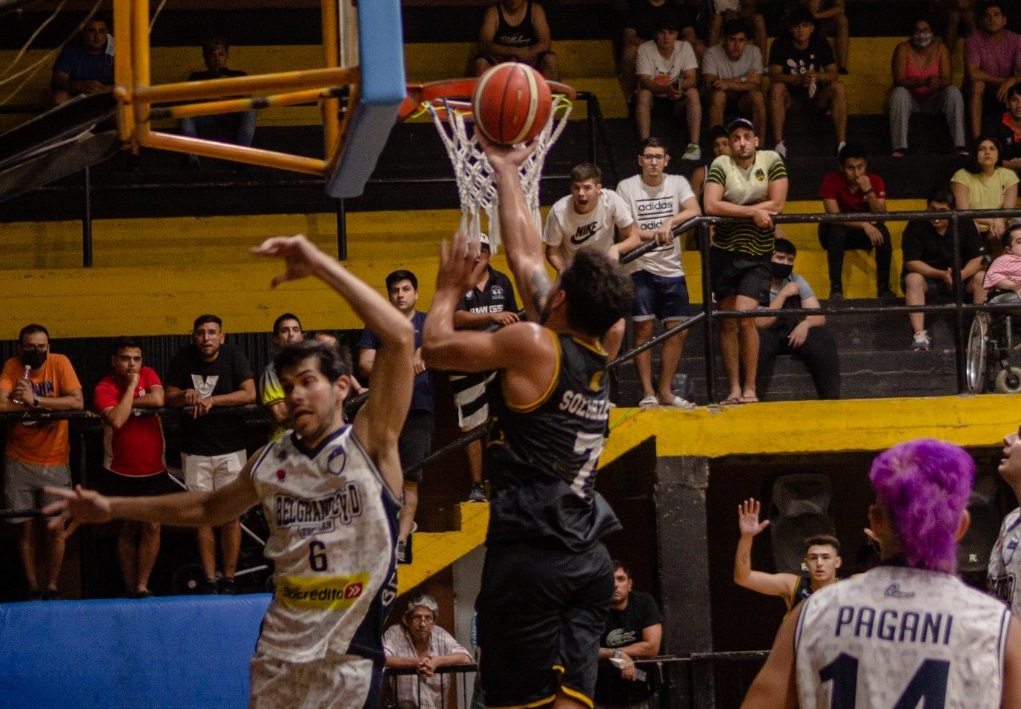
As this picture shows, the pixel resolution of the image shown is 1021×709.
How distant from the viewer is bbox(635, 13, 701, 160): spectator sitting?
44.3 feet

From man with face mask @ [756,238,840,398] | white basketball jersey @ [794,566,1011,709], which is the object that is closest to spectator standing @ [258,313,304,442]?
man with face mask @ [756,238,840,398]

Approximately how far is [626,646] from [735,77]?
21.4 feet

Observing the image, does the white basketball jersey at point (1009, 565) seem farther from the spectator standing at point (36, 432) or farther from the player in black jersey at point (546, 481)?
the spectator standing at point (36, 432)

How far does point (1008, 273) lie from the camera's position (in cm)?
1056

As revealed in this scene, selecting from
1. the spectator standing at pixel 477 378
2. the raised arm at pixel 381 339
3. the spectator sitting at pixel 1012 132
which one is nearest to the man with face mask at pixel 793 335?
the spectator standing at pixel 477 378

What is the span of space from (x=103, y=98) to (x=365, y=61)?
1178mm

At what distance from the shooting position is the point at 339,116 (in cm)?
711

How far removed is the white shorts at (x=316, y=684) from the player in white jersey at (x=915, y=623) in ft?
6.39

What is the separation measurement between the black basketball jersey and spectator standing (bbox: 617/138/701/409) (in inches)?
168

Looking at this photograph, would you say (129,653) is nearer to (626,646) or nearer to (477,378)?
(477,378)

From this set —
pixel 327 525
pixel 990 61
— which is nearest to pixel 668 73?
pixel 990 61

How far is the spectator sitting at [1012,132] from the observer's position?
518 inches

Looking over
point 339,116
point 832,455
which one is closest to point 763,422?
point 832,455

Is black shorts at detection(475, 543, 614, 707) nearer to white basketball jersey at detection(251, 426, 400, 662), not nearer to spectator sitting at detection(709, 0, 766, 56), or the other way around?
white basketball jersey at detection(251, 426, 400, 662)
